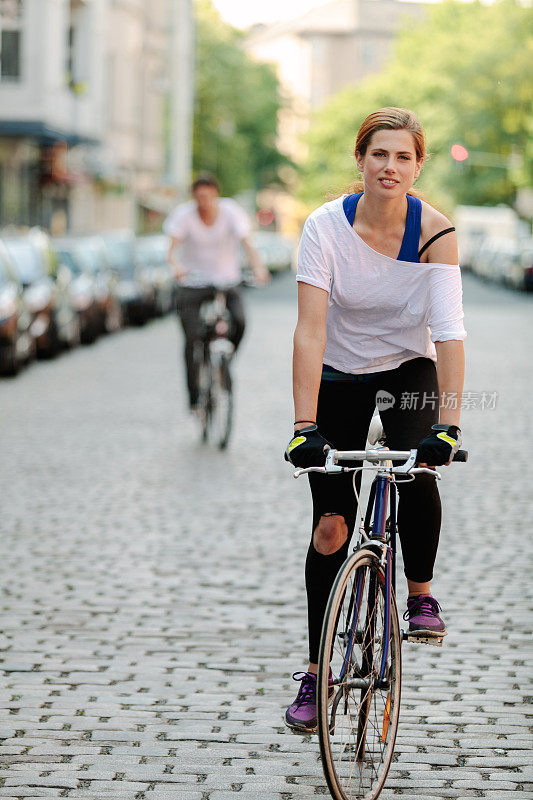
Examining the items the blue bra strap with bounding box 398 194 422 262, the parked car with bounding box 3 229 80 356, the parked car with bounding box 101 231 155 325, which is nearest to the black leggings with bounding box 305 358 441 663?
the blue bra strap with bounding box 398 194 422 262

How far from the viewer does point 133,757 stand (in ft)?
14.8

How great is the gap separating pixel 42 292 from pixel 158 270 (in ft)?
40.1

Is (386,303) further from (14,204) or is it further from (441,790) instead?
(14,204)

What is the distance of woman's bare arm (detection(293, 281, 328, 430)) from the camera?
164 inches

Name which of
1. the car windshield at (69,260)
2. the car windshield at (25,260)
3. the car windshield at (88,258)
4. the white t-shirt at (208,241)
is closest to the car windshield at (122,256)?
→ the car windshield at (88,258)

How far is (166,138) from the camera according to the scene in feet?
212

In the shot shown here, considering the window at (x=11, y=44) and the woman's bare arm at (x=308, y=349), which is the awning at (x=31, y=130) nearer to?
the window at (x=11, y=44)

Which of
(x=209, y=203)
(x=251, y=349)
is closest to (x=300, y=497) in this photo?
(x=209, y=203)

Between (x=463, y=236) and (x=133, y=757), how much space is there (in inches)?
3081

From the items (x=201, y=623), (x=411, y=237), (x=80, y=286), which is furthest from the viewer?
(x=80, y=286)

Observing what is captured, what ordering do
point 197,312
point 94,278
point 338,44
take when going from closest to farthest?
1. point 197,312
2. point 94,278
3. point 338,44

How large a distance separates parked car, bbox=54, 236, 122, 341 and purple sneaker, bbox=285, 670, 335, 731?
19509 mm

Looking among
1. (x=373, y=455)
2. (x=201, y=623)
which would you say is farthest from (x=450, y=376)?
(x=201, y=623)

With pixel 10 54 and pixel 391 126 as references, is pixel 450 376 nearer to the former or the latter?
pixel 391 126
